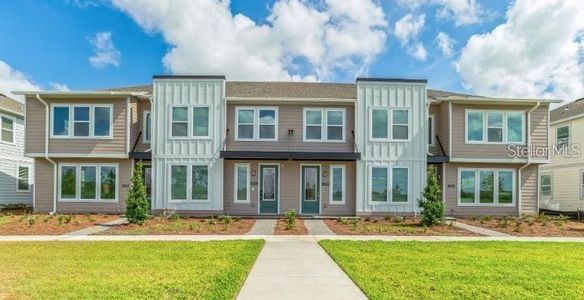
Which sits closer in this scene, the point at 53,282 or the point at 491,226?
the point at 53,282

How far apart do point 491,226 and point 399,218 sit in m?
3.31

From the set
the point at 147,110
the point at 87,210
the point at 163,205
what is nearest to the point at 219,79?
the point at 147,110

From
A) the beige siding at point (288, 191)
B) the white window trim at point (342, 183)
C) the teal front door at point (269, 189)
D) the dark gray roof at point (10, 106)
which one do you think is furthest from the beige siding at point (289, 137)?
Result: the dark gray roof at point (10, 106)

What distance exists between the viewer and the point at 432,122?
19.5 m

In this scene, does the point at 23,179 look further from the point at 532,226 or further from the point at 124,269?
the point at 532,226

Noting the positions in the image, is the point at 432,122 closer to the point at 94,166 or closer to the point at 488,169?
the point at 488,169

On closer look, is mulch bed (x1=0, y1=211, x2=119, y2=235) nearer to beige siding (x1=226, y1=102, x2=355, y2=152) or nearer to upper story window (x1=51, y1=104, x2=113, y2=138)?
upper story window (x1=51, y1=104, x2=113, y2=138)

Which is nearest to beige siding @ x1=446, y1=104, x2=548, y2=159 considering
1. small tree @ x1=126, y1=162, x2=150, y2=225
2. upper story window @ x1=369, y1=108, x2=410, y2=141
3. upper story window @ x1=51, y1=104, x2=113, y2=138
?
upper story window @ x1=369, y1=108, x2=410, y2=141

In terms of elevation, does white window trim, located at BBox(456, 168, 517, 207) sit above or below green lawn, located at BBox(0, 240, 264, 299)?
above

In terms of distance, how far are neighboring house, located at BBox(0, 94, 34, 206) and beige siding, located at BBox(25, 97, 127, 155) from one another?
3.95 meters

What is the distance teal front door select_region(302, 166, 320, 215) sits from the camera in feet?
60.6

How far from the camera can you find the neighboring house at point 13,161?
2122 centimetres

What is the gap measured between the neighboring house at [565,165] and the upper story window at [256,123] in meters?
15.5

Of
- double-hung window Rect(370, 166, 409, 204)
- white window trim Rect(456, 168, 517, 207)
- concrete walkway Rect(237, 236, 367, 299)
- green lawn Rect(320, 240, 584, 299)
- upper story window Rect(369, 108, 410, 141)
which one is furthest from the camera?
white window trim Rect(456, 168, 517, 207)
